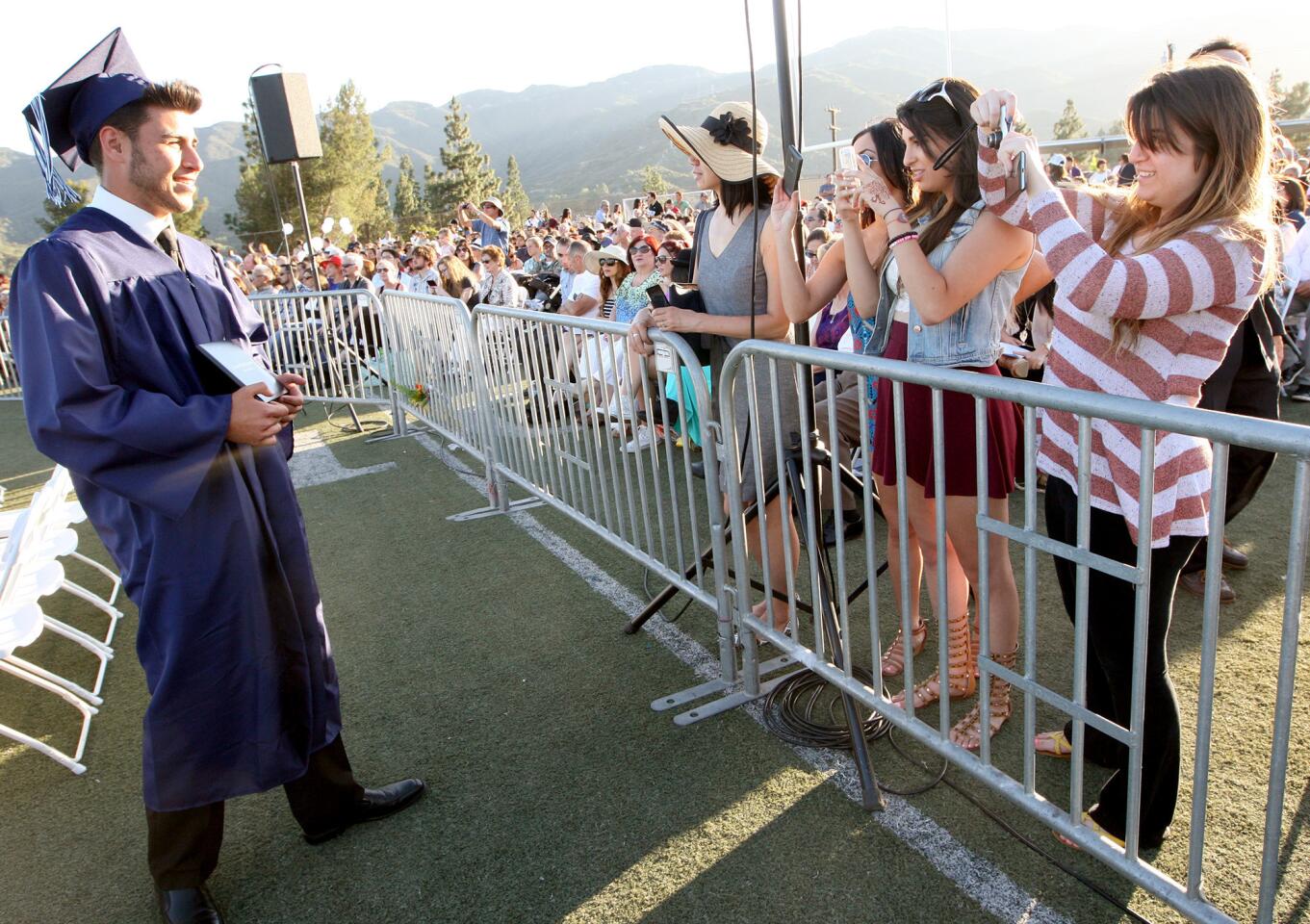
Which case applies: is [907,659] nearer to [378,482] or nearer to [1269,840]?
[1269,840]

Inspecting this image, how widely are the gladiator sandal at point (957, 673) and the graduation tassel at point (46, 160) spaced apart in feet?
9.36

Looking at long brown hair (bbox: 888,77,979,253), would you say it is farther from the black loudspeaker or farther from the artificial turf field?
the black loudspeaker

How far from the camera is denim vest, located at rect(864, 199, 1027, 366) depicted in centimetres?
263

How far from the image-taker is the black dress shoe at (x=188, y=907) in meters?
2.48

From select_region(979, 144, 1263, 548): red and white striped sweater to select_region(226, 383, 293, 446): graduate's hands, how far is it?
6.40 ft

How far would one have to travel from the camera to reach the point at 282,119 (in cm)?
900

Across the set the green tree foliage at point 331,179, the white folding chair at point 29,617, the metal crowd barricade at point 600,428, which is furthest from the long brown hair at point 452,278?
the green tree foliage at point 331,179

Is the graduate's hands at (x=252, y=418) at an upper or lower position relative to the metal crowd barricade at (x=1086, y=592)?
upper

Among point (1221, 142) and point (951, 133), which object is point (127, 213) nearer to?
point (951, 133)

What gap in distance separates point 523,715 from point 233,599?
132 centimetres

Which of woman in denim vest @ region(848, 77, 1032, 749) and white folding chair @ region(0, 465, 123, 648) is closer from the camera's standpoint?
woman in denim vest @ region(848, 77, 1032, 749)

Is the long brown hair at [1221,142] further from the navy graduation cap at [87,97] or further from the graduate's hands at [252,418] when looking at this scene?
the navy graduation cap at [87,97]

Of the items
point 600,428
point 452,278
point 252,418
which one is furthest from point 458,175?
point 252,418

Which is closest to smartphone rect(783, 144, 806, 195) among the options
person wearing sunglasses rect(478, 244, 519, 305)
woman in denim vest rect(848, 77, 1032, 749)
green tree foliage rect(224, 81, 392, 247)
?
woman in denim vest rect(848, 77, 1032, 749)
